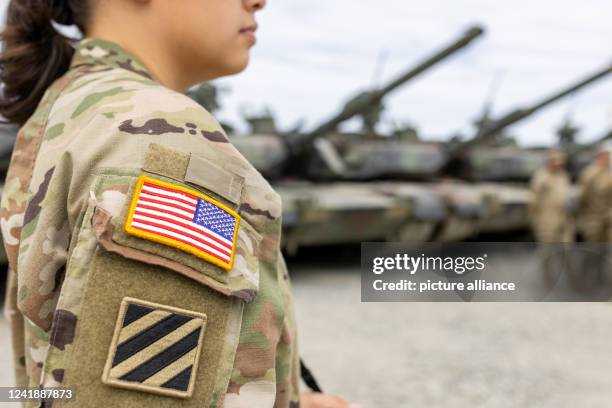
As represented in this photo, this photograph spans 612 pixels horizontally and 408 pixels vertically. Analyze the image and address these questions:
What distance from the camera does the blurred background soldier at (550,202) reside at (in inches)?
288

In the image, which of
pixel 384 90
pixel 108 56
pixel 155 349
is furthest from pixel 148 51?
pixel 384 90

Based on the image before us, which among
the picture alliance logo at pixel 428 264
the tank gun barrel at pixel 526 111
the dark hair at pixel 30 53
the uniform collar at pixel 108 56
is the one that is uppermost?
the tank gun barrel at pixel 526 111

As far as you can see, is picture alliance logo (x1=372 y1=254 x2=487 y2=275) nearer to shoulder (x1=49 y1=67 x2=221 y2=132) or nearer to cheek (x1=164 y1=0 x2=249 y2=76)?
cheek (x1=164 y1=0 x2=249 y2=76)

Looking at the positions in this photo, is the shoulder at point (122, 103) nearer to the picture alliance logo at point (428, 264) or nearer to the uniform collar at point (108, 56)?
the uniform collar at point (108, 56)

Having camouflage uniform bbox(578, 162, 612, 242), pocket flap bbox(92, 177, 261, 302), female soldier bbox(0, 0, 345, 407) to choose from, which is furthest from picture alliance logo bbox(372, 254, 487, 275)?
camouflage uniform bbox(578, 162, 612, 242)

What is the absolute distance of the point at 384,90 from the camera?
8359 mm

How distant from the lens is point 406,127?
1113cm

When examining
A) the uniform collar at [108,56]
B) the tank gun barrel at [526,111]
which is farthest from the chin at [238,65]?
the tank gun barrel at [526,111]

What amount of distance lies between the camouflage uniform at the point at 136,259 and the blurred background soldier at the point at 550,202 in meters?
7.13

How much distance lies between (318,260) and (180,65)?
829 cm

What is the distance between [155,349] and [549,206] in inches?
289

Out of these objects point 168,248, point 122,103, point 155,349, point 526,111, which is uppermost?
point 526,111

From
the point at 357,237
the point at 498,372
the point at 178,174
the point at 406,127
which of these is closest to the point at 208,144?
the point at 178,174

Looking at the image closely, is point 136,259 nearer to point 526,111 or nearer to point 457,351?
point 457,351
